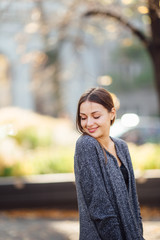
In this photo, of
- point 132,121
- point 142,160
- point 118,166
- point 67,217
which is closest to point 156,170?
point 142,160

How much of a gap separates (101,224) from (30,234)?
11.3 ft

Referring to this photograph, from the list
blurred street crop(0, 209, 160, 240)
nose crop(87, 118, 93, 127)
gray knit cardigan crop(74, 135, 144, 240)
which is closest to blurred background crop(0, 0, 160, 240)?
blurred street crop(0, 209, 160, 240)

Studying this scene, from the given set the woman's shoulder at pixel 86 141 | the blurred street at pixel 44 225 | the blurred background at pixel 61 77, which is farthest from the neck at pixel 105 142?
the blurred street at pixel 44 225

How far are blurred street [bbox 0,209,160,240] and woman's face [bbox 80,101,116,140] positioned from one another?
263cm

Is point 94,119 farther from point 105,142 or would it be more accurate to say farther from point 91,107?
point 105,142

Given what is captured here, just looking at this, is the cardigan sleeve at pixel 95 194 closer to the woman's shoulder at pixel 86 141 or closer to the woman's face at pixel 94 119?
the woman's shoulder at pixel 86 141

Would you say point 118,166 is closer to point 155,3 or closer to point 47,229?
point 47,229


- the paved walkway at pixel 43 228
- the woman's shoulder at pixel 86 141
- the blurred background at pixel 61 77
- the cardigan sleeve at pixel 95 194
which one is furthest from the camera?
the blurred background at pixel 61 77

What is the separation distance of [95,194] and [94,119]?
Result: 53cm

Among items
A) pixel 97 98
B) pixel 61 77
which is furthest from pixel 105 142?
pixel 61 77

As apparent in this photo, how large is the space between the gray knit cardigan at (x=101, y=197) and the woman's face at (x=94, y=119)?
71mm

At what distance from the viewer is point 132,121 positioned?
17719mm

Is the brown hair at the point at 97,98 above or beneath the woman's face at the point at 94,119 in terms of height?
above

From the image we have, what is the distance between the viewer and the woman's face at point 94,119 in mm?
2910
